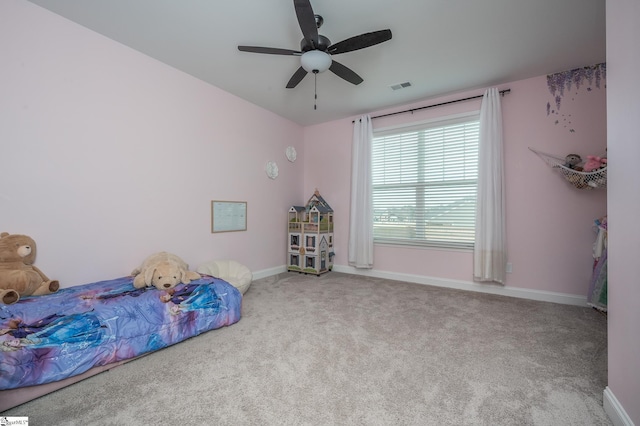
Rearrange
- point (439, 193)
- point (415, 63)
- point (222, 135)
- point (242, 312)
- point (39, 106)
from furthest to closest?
point (439, 193) < point (222, 135) < point (415, 63) < point (242, 312) < point (39, 106)

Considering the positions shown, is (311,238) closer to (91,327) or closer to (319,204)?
(319,204)

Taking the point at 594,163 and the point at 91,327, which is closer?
the point at 91,327

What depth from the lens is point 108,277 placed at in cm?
242

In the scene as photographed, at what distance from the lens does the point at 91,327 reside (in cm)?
160

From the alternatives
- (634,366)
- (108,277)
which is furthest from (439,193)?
(108,277)

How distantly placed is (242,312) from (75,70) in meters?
2.55

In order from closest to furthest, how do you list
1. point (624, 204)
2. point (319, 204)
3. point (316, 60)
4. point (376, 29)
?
1. point (624, 204)
2. point (316, 60)
3. point (376, 29)
4. point (319, 204)

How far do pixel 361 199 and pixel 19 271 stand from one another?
11.9 ft

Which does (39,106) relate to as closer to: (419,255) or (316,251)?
(316,251)

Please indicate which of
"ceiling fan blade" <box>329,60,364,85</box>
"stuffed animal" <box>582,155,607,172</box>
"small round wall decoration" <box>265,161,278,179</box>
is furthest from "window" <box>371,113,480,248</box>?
"ceiling fan blade" <box>329,60,364,85</box>

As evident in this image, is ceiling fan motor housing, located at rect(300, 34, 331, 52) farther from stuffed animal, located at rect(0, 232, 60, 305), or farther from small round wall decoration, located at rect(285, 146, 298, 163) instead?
stuffed animal, located at rect(0, 232, 60, 305)

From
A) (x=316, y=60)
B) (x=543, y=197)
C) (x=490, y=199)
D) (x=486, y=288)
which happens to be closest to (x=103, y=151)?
(x=316, y=60)

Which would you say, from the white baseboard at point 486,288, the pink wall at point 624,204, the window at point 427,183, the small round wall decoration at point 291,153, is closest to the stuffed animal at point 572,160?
the window at point 427,183

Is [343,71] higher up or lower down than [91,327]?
higher up
